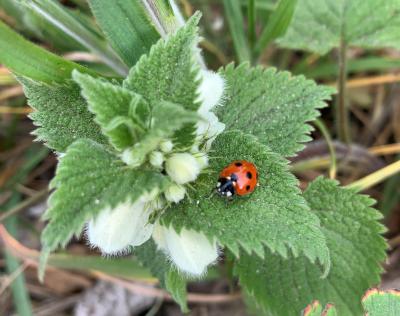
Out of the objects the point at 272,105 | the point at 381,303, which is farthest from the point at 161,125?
the point at 381,303

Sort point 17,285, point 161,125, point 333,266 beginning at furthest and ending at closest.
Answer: point 17,285 < point 333,266 < point 161,125

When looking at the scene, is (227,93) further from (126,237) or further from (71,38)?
(71,38)

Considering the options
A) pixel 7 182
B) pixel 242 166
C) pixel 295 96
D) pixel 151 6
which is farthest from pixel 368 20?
pixel 7 182

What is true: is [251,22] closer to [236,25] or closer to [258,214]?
[236,25]

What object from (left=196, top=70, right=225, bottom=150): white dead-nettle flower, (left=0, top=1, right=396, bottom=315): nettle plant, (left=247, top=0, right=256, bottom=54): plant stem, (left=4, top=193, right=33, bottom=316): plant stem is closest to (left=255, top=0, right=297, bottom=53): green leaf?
(left=247, top=0, right=256, bottom=54): plant stem

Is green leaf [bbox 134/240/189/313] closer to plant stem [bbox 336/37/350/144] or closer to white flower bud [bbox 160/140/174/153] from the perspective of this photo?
white flower bud [bbox 160/140/174/153]

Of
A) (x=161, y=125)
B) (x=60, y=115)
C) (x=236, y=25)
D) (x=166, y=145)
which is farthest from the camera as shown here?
(x=236, y=25)

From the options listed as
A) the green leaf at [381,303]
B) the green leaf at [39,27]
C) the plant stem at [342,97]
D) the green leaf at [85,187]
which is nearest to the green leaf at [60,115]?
the green leaf at [85,187]
